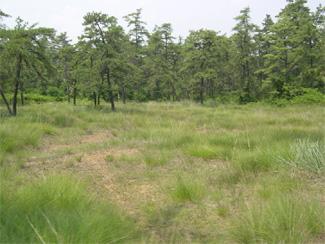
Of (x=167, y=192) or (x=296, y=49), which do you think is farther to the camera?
(x=296, y=49)

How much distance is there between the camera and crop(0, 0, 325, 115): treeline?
18.6 meters

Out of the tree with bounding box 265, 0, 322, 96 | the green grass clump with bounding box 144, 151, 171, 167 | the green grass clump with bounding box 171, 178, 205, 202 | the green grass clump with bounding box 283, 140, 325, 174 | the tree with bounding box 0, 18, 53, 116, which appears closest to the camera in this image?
the green grass clump with bounding box 171, 178, 205, 202

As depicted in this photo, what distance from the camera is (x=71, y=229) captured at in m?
3.34

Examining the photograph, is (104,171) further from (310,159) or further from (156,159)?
(310,159)

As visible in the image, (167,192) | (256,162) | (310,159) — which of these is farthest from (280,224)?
(256,162)

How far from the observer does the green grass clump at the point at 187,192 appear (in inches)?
207

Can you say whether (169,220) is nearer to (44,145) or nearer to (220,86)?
(44,145)

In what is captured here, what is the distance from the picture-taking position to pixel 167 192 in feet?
18.2

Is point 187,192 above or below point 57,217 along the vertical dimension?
below

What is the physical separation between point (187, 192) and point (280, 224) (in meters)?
1.81

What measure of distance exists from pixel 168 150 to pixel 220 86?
4314cm

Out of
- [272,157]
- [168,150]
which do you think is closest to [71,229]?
[272,157]

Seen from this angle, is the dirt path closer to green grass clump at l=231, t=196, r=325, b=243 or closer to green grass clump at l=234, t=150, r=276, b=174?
green grass clump at l=231, t=196, r=325, b=243

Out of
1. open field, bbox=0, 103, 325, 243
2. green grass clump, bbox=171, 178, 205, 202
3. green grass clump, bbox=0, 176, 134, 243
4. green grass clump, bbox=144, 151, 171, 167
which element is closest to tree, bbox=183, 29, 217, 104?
open field, bbox=0, 103, 325, 243
